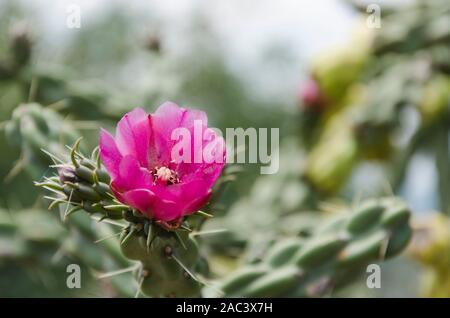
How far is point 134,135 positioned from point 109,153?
6 centimetres

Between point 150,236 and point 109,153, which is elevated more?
point 109,153

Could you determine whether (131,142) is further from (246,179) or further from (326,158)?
(246,179)

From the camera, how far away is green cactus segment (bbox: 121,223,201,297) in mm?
1572

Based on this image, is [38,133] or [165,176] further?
[38,133]

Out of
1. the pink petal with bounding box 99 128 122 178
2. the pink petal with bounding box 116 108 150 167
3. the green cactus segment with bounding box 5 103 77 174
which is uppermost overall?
the green cactus segment with bounding box 5 103 77 174

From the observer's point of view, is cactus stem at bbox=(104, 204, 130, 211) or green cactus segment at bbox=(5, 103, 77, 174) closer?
cactus stem at bbox=(104, 204, 130, 211)

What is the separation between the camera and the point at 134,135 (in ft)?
5.00

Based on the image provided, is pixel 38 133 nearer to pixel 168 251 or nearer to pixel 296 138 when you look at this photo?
pixel 168 251

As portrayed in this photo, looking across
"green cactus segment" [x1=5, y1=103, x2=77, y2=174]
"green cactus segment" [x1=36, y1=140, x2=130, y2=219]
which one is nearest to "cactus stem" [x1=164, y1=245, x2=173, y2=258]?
"green cactus segment" [x1=36, y1=140, x2=130, y2=219]

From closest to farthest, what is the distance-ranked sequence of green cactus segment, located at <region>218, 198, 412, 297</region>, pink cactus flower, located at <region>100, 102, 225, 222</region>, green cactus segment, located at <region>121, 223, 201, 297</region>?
pink cactus flower, located at <region>100, 102, 225, 222</region>, green cactus segment, located at <region>121, 223, 201, 297</region>, green cactus segment, located at <region>218, 198, 412, 297</region>

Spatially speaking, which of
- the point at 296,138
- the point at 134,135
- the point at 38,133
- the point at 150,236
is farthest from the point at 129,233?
the point at 296,138

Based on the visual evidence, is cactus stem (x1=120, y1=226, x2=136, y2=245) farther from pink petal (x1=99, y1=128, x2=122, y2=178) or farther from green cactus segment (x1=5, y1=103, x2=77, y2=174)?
green cactus segment (x1=5, y1=103, x2=77, y2=174)

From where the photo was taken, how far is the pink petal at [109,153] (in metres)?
1.48

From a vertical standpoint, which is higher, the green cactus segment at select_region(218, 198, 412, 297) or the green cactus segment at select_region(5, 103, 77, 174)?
the green cactus segment at select_region(5, 103, 77, 174)
